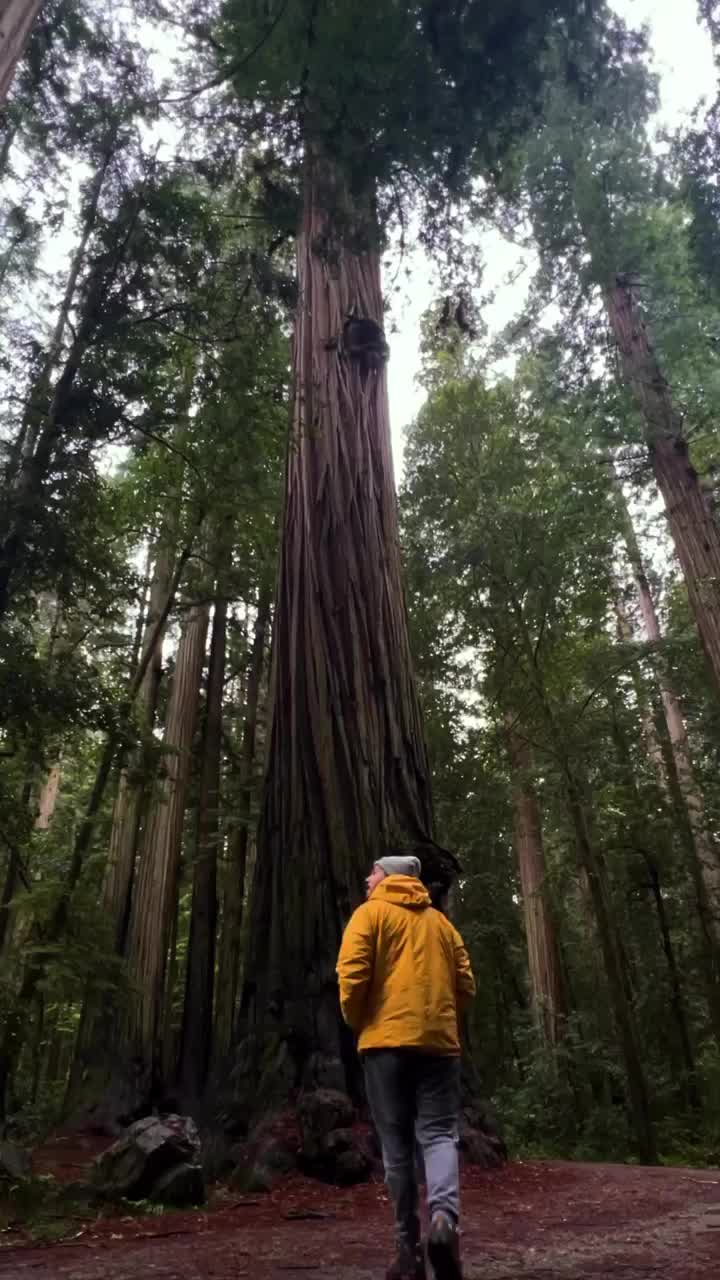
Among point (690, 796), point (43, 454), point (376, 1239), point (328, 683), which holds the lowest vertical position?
point (376, 1239)

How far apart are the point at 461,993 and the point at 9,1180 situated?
2346mm

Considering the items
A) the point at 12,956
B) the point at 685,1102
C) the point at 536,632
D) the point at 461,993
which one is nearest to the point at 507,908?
the point at 685,1102

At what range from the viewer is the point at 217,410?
6.82 m

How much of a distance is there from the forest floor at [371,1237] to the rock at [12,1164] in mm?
446

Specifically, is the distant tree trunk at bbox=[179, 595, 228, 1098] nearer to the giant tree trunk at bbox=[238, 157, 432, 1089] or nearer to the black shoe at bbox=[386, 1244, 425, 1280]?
the giant tree trunk at bbox=[238, 157, 432, 1089]

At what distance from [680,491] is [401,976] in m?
6.92

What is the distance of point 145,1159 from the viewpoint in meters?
3.67

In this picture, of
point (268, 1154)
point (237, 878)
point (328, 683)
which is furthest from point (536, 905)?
point (268, 1154)

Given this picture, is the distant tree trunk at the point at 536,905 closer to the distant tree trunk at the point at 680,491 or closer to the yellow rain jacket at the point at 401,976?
the distant tree trunk at the point at 680,491

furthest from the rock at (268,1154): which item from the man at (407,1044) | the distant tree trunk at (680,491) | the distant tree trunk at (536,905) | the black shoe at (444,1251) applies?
the distant tree trunk at (536,905)

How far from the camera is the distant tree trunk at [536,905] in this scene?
10.4m

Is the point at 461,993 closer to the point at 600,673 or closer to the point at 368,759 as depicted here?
the point at 368,759

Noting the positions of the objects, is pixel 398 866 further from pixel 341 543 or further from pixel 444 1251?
pixel 341 543

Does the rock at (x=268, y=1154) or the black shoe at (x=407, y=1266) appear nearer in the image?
the black shoe at (x=407, y=1266)
